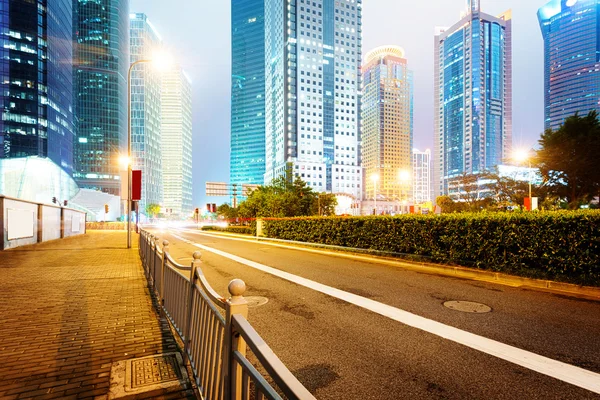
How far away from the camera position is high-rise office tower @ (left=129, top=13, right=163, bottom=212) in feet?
526

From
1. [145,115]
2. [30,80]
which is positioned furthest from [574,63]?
[30,80]

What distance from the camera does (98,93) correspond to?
134875 mm

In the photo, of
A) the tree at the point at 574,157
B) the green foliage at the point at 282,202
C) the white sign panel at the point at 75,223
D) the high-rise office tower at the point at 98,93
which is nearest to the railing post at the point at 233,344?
the green foliage at the point at 282,202

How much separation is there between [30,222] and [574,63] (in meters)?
240

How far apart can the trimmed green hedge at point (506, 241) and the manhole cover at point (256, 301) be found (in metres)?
6.84

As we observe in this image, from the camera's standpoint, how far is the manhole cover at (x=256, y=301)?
260 inches

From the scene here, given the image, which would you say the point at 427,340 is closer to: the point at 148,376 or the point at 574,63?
the point at 148,376

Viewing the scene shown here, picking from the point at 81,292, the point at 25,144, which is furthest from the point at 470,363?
the point at 25,144

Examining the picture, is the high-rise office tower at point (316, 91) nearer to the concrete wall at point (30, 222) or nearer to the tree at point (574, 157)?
the tree at point (574, 157)

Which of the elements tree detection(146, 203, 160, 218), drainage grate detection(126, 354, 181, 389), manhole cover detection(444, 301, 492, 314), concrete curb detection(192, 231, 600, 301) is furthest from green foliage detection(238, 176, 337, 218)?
tree detection(146, 203, 160, 218)

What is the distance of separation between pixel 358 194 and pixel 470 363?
543 feet

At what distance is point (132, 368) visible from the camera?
3.70m

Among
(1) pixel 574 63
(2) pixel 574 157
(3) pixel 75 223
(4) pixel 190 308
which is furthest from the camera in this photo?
(1) pixel 574 63

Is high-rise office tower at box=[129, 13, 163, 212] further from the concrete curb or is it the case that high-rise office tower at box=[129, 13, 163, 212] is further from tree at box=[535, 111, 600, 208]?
the concrete curb
